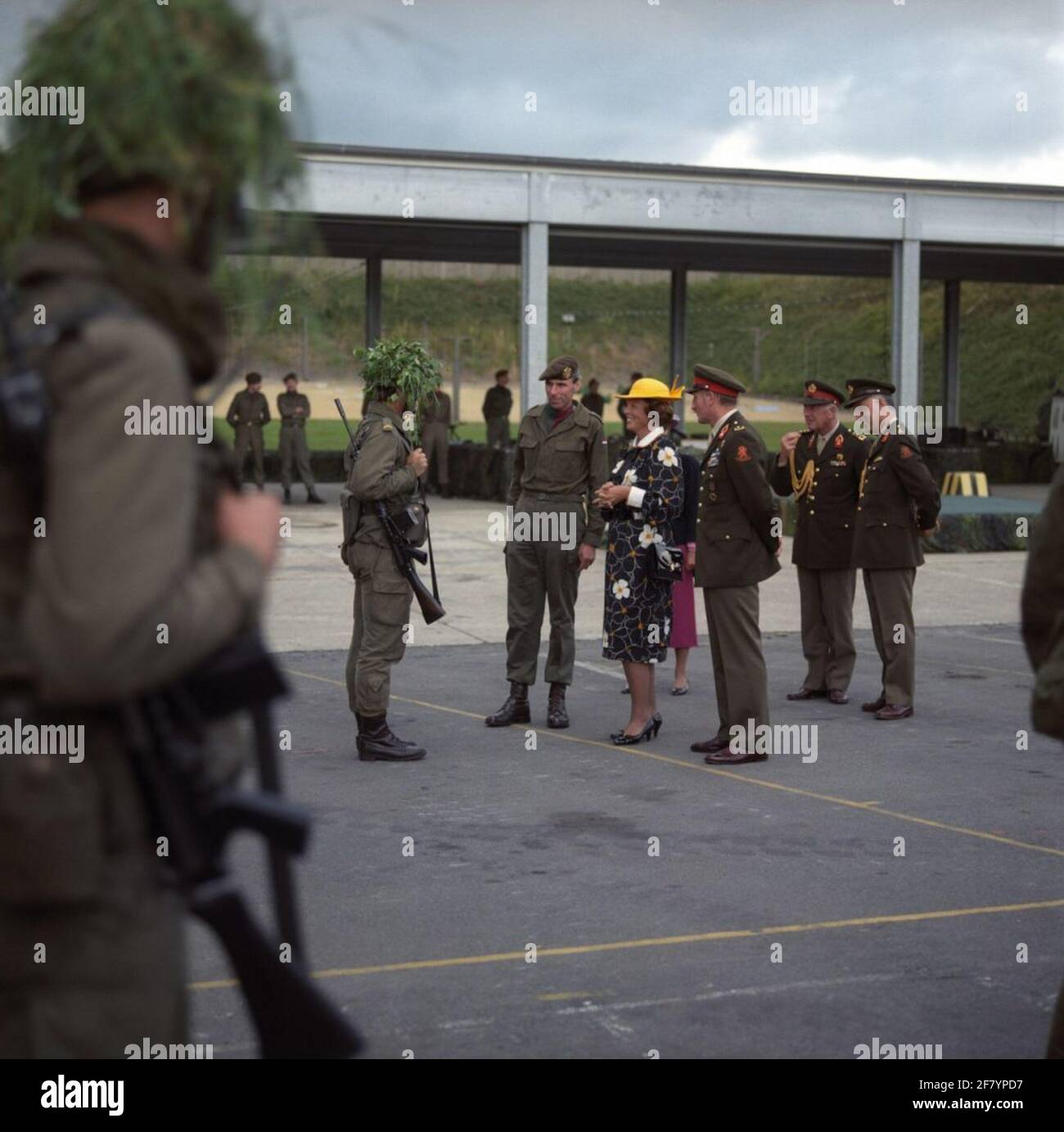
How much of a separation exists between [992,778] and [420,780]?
281 cm

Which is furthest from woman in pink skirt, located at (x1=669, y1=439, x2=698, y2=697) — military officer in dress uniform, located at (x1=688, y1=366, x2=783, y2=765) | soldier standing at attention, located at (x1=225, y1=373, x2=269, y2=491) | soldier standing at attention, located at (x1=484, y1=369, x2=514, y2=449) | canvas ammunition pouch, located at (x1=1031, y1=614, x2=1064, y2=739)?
soldier standing at attention, located at (x1=484, y1=369, x2=514, y2=449)

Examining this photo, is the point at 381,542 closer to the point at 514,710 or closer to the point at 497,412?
the point at 514,710

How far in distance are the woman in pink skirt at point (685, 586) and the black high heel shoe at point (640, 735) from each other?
494 millimetres

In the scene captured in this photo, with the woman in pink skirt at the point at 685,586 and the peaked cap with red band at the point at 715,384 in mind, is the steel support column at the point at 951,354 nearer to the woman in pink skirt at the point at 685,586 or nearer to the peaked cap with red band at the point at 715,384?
the woman in pink skirt at the point at 685,586

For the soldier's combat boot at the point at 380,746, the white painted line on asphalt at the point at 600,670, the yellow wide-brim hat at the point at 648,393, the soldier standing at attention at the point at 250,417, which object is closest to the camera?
the soldier's combat boot at the point at 380,746

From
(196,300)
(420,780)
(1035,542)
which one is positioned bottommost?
(420,780)

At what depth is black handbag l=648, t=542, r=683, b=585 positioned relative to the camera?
30.4 feet

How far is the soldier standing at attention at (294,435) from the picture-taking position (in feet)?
89.3

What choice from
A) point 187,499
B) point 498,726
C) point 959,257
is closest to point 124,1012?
point 187,499

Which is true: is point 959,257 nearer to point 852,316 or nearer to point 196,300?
point 196,300

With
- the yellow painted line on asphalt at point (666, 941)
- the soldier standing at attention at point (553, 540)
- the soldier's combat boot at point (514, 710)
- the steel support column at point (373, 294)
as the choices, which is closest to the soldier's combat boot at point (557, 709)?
the soldier standing at attention at point (553, 540)

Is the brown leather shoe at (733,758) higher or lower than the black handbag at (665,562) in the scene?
lower

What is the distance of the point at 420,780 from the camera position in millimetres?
8359

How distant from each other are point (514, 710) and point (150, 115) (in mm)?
7682
